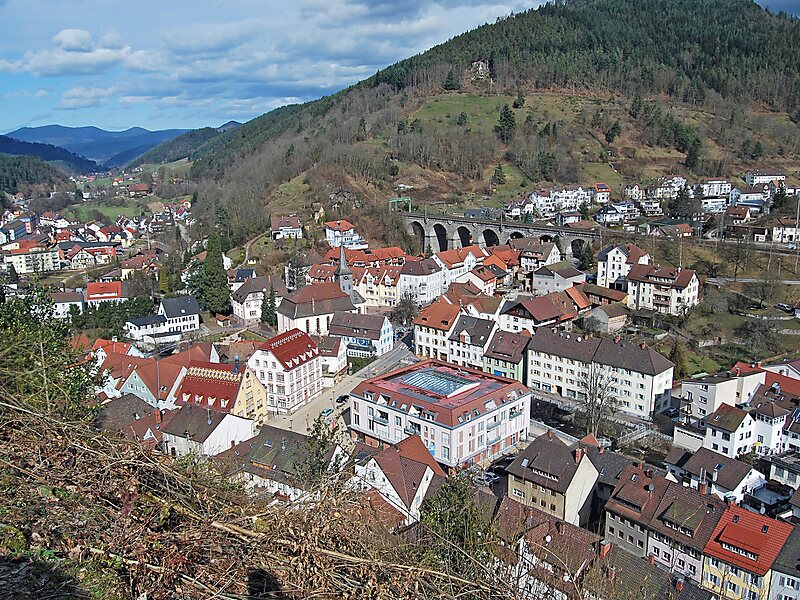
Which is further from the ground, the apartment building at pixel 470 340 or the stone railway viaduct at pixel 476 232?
the stone railway viaduct at pixel 476 232

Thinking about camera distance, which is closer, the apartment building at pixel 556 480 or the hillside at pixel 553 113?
the apartment building at pixel 556 480

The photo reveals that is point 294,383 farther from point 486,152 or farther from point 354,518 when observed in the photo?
point 486,152

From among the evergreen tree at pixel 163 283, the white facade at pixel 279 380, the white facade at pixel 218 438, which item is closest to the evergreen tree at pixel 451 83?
the evergreen tree at pixel 163 283

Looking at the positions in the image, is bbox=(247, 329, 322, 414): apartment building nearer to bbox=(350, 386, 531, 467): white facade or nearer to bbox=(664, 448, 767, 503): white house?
bbox=(350, 386, 531, 467): white facade

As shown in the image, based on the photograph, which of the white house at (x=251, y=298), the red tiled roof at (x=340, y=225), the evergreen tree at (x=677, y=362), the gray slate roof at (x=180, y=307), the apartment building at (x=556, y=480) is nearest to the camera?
the apartment building at (x=556, y=480)

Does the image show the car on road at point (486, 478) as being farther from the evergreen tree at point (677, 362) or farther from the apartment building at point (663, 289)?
the apartment building at point (663, 289)

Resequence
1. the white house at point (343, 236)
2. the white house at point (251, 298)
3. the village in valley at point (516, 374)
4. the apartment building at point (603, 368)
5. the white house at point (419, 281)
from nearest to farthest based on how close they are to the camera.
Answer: the village in valley at point (516, 374) < the apartment building at point (603, 368) < the white house at point (251, 298) < the white house at point (419, 281) < the white house at point (343, 236)

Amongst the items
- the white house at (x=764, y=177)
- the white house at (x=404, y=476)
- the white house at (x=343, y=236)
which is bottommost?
the white house at (x=404, y=476)

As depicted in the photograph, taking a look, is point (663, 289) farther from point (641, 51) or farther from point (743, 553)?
point (641, 51)

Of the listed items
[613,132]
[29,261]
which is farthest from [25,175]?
[613,132]
